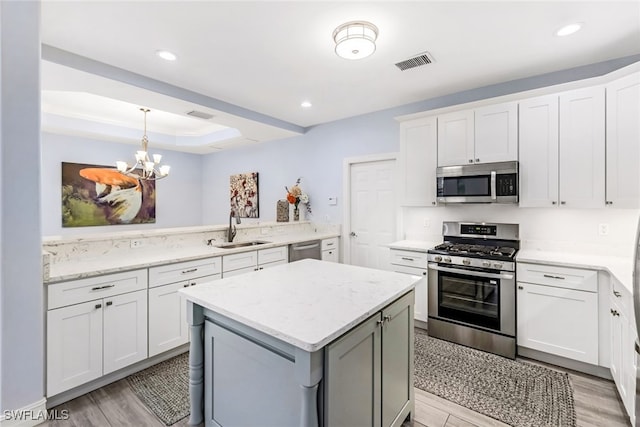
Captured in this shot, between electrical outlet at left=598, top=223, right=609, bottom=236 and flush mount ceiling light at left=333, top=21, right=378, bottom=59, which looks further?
electrical outlet at left=598, top=223, right=609, bottom=236

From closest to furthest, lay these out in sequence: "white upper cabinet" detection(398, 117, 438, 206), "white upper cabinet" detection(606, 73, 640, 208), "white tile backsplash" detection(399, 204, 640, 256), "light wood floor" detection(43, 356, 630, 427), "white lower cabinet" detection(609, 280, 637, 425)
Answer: "white lower cabinet" detection(609, 280, 637, 425), "light wood floor" detection(43, 356, 630, 427), "white upper cabinet" detection(606, 73, 640, 208), "white tile backsplash" detection(399, 204, 640, 256), "white upper cabinet" detection(398, 117, 438, 206)

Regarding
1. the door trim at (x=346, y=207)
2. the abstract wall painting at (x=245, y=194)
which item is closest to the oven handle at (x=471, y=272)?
the door trim at (x=346, y=207)

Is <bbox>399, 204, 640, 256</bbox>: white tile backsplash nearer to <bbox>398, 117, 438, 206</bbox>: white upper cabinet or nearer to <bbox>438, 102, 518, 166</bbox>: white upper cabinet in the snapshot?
→ <bbox>398, 117, 438, 206</bbox>: white upper cabinet

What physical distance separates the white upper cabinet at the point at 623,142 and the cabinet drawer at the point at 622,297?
69 cm

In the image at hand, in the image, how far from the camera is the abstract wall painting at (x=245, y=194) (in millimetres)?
5656

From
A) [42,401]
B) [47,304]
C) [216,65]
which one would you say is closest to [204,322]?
[47,304]

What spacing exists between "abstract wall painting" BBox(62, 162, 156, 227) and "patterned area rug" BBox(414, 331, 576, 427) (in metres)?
5.44

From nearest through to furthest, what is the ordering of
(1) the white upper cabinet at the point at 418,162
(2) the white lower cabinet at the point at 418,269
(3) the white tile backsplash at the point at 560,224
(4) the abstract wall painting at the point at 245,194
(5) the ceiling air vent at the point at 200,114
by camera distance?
1. (3) the white tile backsplash at the point at 560,224
2. (2) the white lower cabinet at the point at 418,269
3. (1) the white upper cabinet at the point at 418,162
4. (5) the ceiling air vent at the point at 200,114
5. (4) the abstract wall painting at the point at 245,194

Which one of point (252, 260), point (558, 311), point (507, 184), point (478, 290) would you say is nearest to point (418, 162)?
point (507, 184)

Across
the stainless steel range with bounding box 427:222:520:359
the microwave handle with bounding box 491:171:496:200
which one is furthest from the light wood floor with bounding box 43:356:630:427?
the microwave handle with bounding box 491:171:496:200

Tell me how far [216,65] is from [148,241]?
1847 mm

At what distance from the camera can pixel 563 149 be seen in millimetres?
2686

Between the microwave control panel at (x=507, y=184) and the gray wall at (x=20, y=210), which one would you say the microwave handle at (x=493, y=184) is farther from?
the gray wall at (x=20, y=210)

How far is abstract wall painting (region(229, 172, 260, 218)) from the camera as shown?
5.66 m
